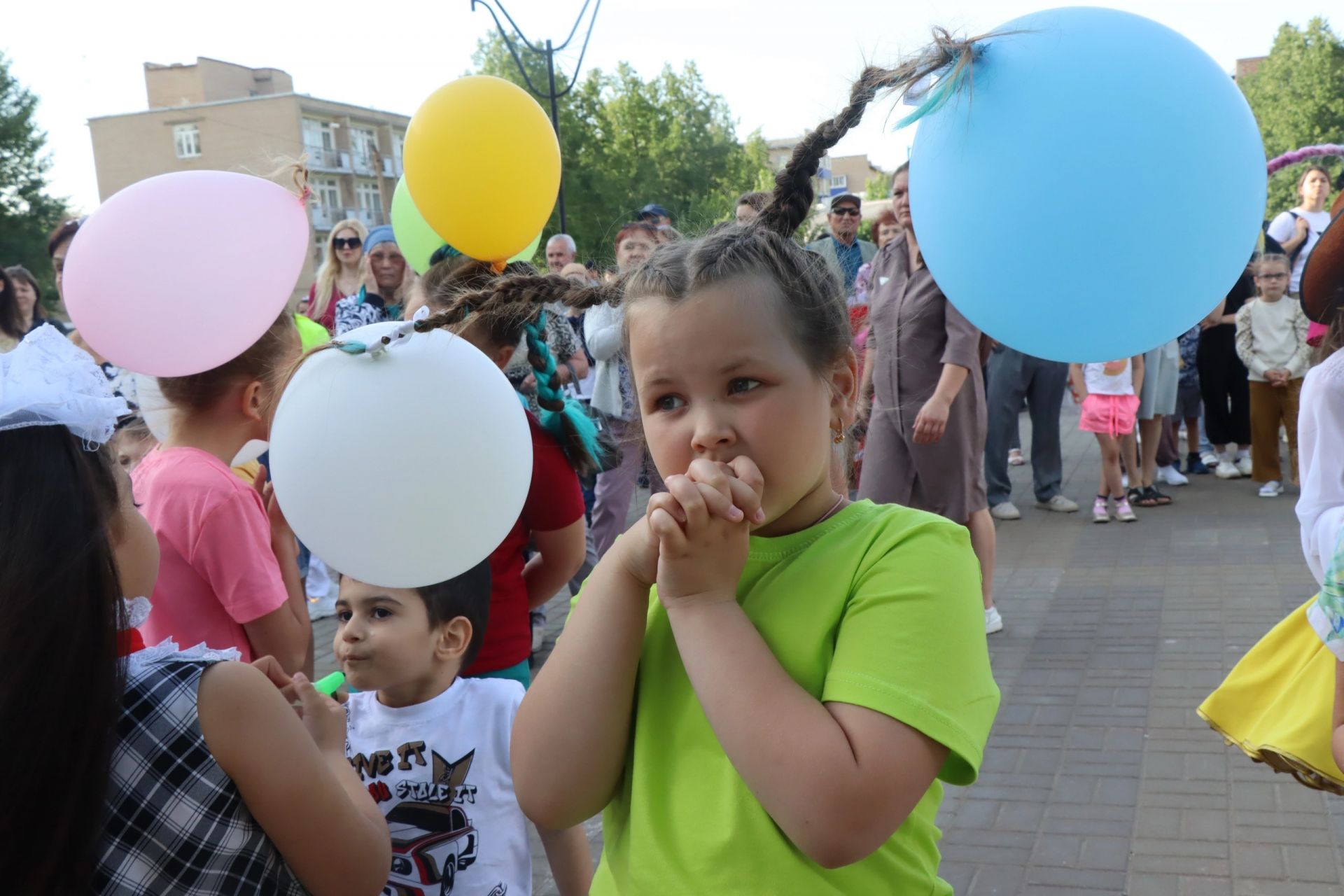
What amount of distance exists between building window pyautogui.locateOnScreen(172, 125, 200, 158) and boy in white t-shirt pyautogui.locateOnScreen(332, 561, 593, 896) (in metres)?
67.4

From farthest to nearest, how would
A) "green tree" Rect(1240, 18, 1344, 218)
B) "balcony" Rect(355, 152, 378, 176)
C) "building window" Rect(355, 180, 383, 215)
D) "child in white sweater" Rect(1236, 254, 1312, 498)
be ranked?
"building window" Rect(355, 180, 383, 215)
"balcony" Rect(355, 152, 378, 176)
"green tree" Rect(1240, 18, 1344, 218)
"child in white sweater" Rect(1236, 254, 1312, 498)

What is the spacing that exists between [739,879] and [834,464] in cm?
67

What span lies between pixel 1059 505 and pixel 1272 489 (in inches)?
63.8

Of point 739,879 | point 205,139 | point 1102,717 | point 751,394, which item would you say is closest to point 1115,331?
point 751,394

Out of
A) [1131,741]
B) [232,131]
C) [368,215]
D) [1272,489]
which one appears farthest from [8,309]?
[368,215]

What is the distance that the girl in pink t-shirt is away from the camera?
2.48 m

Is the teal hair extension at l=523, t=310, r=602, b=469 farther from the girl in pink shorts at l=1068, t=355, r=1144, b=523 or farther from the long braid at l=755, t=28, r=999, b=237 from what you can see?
the girl in pink shorts at l=1068, t=355, r=1144, b=523

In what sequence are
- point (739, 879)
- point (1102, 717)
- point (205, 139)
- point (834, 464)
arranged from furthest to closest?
point (205, 139) < point (1102, 717) < point (834, 464) < point (739, 879)

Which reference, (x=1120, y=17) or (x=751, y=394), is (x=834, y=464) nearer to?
(x=751, y=394)

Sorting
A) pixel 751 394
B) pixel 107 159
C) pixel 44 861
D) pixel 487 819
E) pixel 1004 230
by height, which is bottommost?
pixel 487 819

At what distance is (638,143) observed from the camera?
105 feet

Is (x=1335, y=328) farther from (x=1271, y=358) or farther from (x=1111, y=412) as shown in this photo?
(x=1271, y=358)

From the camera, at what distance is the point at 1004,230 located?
1.49 meters

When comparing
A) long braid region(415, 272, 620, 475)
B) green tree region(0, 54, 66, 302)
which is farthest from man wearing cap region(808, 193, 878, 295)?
green tree region(0, 54, 66, 302)
